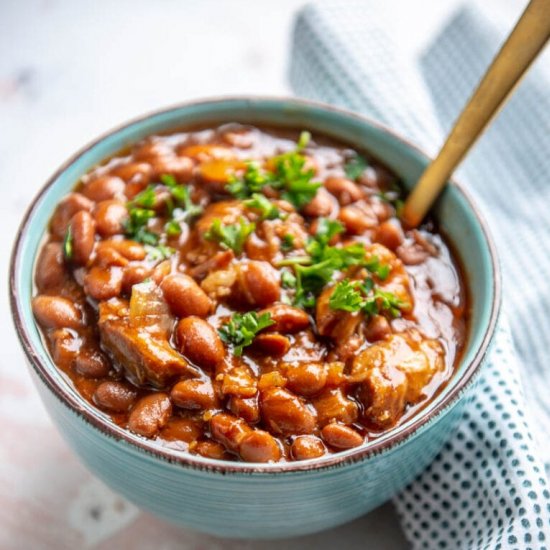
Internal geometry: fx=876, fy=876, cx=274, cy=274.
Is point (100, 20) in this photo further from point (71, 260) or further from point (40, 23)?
point (71, 260)

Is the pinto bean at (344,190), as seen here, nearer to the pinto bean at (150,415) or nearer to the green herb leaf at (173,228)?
the green herb leaf at (173,228)

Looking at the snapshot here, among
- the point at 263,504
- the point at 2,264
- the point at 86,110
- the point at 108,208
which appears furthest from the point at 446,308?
the point at 86,110

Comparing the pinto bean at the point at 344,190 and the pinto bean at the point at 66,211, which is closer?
the pinto bean at the point at 66,211

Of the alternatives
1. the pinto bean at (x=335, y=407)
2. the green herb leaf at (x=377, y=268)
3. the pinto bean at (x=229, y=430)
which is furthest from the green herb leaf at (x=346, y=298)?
the pinto bean at (x=229, y=430)

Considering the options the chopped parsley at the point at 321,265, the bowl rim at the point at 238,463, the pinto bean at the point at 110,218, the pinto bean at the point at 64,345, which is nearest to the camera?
the bowl rim at the point at 238,463

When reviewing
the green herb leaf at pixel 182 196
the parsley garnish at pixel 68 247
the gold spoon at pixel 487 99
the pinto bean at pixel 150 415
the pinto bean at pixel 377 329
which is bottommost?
the parsley garnish at pixel 68 247

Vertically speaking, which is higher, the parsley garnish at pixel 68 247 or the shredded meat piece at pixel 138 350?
the shredded meat piece at pixel 138 350
